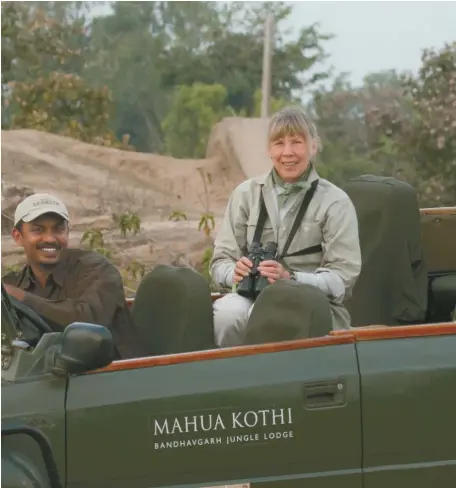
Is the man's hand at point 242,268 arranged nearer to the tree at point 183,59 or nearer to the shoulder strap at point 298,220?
the shoulder strap at point 298,220

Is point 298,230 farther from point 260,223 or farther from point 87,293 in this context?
point 87,293

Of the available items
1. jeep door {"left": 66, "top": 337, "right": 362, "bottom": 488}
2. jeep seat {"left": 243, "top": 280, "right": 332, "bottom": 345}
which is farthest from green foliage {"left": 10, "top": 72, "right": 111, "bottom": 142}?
jeep door {"left": 66, "top": 337, "right": 362, "bottom": 488}

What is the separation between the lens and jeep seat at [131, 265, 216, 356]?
14.2 ft

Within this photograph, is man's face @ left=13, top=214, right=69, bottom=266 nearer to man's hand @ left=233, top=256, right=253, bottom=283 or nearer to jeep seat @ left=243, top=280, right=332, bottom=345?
man's hand @ left=233, top=256, right=253, bottom=283

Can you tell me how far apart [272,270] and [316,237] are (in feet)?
0.93

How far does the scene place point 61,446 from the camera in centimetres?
367

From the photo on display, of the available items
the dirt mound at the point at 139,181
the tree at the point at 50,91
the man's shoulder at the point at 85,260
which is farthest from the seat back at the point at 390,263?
the tree at the point at 50,91

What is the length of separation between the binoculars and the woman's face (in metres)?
0.28

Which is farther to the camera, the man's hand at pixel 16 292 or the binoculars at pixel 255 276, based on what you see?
the binoculars at pixel 255 276

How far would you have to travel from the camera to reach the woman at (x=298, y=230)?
4.34 m

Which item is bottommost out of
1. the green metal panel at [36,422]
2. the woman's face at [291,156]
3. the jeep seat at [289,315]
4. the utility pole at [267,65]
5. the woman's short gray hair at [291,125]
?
the green metal panel at [36,422]

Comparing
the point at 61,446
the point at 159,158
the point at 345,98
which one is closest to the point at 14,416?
the point at 61,446

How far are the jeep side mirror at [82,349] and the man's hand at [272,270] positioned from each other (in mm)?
788

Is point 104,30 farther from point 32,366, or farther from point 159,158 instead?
point 32,366
